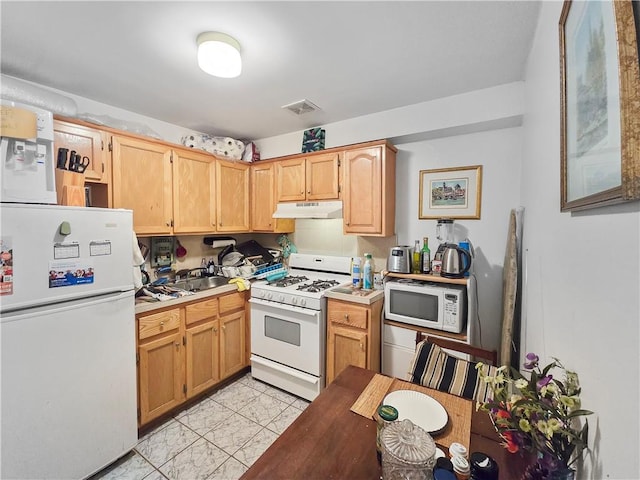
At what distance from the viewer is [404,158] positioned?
2617mm

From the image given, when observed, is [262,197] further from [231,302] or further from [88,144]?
[88,144]

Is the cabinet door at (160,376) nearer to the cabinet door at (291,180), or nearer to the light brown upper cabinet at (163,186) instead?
the light brown upper cabinet at (163,186)

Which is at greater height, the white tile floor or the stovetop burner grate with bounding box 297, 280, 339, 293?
the stovetop burner grate with bounding box 297, 280, 339, 293

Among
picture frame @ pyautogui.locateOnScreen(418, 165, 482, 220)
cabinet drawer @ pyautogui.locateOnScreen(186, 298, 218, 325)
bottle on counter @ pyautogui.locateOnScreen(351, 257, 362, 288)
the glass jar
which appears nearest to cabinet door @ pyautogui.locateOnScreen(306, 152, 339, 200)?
bottle on counter @ pyautogui.locateOnScreen(351, 257, 362, 288)

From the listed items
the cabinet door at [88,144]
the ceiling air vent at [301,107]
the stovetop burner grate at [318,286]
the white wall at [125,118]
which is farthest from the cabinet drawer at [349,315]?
the white wall at [125,118]

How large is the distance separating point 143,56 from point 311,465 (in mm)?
2211

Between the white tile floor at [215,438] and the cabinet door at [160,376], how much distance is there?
0.52 feet

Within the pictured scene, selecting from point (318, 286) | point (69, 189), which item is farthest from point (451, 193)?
point (69, 189)

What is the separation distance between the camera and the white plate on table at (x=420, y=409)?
96cm

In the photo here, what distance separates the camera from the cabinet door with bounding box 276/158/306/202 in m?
2.80

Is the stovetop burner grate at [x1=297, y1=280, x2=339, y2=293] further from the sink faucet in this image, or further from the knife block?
the knife block

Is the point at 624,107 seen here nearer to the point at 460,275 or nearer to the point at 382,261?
the point at 460,275

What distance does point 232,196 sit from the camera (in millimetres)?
2980

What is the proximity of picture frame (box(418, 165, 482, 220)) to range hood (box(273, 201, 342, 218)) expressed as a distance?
0.79 metres
